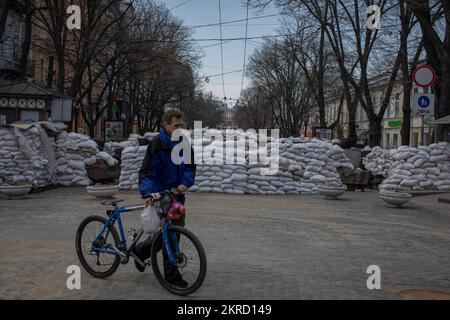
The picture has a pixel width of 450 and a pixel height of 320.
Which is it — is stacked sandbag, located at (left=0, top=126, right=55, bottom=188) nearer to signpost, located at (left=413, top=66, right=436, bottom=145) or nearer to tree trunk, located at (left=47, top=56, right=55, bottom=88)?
signpost, located at (left=413, top=66, right=436, bottom=145)

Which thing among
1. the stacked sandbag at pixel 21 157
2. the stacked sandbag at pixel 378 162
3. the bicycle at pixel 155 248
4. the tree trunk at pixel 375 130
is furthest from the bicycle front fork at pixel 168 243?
the tree trunk at pixel 375 130

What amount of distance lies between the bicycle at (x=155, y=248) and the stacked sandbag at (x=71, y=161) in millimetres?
11801

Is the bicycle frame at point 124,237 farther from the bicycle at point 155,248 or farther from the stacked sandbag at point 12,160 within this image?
the stacked sandbag at point 12,160

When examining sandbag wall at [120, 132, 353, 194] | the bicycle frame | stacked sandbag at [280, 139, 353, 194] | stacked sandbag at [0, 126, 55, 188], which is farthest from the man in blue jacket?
stacked sandbag at [280, 139, 353, 194]

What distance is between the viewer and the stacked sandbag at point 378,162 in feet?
72.3

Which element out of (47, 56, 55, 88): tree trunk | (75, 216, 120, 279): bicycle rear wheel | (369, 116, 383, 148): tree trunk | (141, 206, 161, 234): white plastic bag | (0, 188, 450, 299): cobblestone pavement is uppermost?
(47, 56, 55, 88): tree trunk

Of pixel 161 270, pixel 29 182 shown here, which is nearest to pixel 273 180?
pixel 29 182

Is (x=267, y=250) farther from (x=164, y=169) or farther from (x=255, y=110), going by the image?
(x=255, y=110)

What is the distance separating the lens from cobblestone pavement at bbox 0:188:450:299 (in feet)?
18.1

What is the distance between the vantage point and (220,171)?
1653 cm

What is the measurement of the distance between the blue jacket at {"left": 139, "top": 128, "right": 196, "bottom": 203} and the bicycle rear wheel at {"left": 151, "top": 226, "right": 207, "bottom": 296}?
497 mm

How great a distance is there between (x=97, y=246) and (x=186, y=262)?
1160mm

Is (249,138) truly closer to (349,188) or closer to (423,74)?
(349,188)

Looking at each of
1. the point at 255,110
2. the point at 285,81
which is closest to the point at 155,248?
the point at 285,81
